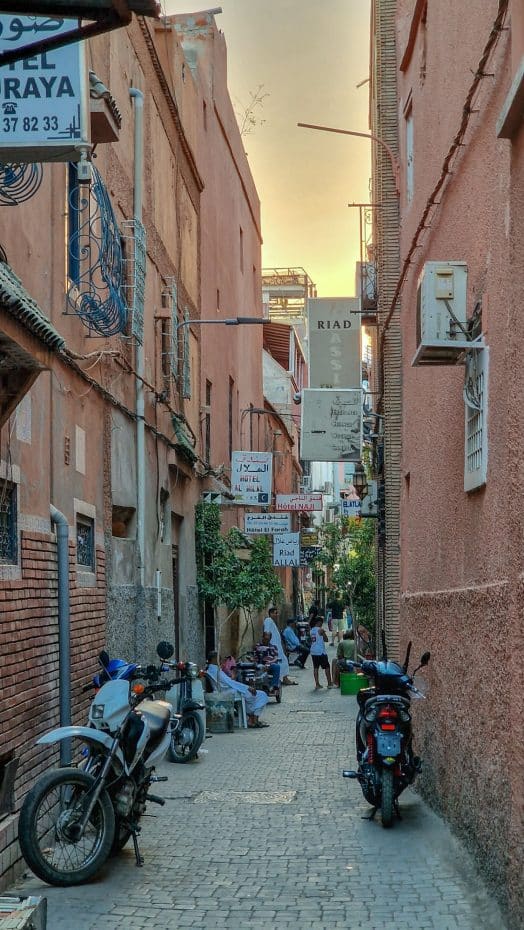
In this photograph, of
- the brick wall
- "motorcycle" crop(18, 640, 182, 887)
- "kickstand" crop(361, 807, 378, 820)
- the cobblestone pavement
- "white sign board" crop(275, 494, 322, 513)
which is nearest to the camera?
the cobblestone pavement

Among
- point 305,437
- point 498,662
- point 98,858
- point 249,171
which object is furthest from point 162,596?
point 249,171

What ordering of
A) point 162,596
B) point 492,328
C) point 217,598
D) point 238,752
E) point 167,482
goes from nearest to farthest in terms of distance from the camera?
1. point 492,328
2. point 238,752
3. point 162,596
4. point 167,482
5. point 217,598

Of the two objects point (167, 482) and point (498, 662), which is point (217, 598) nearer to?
point (167, 482)

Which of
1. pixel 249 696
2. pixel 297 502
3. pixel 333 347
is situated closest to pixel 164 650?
pixel 249 696

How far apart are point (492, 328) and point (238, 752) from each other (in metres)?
9.08

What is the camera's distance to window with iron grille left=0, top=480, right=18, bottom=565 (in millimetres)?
8125

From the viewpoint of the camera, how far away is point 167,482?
17.7m

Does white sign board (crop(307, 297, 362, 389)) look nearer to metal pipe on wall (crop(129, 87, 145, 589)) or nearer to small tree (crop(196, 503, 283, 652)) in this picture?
small tree (crop(196, 503, 283, 652))

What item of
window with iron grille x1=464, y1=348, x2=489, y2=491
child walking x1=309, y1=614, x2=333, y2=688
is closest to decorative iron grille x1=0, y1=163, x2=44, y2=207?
window with iron grille x1=464, y1=348, x2=489, y2=491

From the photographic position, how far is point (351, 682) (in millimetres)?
23656

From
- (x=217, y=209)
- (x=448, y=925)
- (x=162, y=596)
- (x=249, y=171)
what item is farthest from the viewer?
(x=249, y=171)

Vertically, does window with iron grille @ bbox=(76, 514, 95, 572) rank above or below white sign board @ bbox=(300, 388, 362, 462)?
below

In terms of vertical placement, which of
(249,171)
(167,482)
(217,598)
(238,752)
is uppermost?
(249,171)

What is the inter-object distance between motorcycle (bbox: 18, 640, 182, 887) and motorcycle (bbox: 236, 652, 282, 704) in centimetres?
1179
